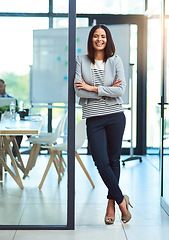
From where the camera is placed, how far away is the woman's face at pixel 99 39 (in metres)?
3.59

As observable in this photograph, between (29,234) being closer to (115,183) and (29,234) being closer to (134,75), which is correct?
(115,183)

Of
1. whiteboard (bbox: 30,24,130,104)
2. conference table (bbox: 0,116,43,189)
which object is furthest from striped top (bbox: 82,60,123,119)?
conference table (bbox: 0,116,43,189)

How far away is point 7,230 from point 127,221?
965mm

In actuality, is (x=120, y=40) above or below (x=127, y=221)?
above

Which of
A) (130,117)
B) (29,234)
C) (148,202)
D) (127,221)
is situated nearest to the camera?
(29,234)

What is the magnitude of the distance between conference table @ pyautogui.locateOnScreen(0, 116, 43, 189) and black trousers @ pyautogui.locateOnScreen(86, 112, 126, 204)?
45 centimetres

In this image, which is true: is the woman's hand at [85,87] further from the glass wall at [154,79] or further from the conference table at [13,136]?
the glass wall at [154,79]

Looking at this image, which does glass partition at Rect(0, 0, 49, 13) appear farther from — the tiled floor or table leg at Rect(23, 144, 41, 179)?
the tiled floor

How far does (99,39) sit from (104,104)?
53 cm

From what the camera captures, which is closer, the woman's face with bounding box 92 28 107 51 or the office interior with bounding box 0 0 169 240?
the office interior with bounding box 0 0 169 240

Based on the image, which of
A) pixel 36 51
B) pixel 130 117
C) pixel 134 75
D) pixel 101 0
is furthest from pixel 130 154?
pixel 36 51

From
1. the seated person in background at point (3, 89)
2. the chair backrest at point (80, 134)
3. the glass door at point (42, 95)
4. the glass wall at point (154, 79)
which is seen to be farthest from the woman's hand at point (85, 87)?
the glass wall at point (154, 79)

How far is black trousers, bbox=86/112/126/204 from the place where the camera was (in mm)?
3523

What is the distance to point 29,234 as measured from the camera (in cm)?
343
